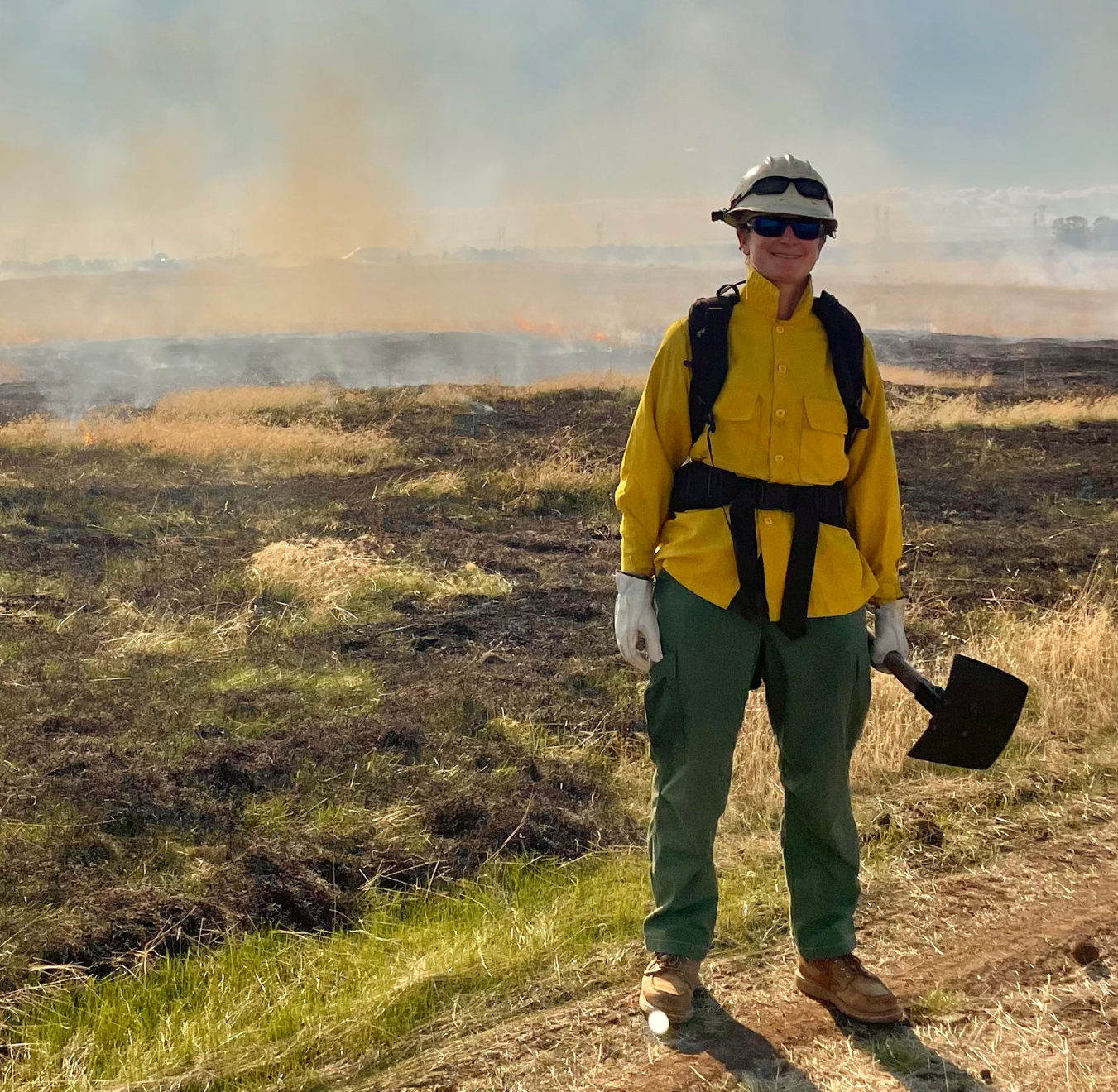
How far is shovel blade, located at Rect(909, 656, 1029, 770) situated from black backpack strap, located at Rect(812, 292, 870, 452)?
0.73 m

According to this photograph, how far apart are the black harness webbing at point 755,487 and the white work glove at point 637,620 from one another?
0.73 ft

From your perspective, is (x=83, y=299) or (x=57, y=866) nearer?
(x=57, y=866)

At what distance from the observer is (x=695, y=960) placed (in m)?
2.85

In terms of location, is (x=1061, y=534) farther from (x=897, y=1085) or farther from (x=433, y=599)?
(x=897, y=1085)

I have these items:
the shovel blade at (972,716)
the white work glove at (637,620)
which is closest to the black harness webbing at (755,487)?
the white work glove at (637,620)

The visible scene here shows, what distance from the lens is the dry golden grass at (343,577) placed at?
7773 mm

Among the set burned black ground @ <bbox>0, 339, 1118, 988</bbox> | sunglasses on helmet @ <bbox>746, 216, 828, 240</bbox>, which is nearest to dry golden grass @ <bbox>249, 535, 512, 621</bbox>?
burned black ground @ <bbox>0, 339, 1118, 988</bbox>

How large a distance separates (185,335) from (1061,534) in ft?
147

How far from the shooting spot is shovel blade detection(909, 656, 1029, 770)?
9.62 feet

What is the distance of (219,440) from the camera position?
14.7 m

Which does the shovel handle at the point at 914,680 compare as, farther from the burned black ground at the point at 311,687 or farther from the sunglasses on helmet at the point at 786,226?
the burned black ground at the point at 311,687

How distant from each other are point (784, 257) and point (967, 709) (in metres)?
1.30

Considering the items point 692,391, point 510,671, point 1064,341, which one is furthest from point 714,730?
point 1064,341

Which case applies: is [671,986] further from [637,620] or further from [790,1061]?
[637,620]
